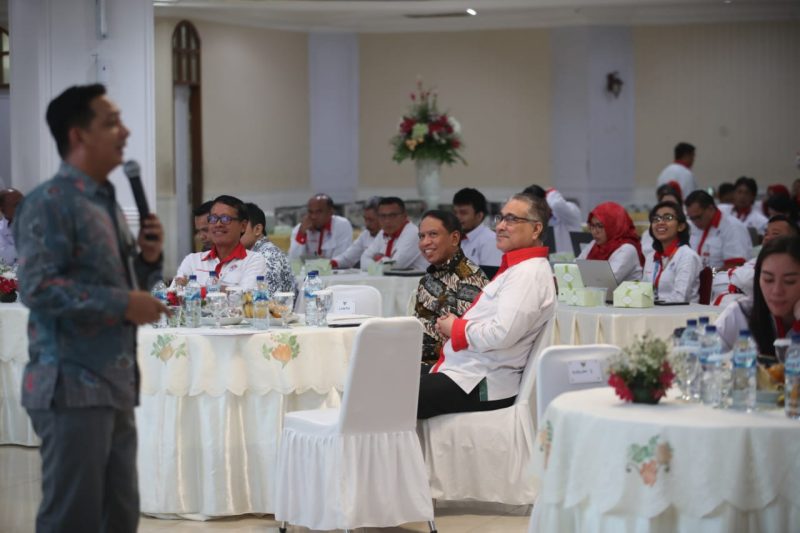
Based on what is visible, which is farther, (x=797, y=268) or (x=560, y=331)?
(x=560, y=331)

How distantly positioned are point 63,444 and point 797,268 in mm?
2461

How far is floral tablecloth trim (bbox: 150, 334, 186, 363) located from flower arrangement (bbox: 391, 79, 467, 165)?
7173 mm

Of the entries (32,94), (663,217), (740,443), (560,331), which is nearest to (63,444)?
(740,443)

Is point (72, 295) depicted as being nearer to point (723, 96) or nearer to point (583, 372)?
point (583, 372)

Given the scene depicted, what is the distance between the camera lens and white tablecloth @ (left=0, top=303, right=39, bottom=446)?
7.09 m

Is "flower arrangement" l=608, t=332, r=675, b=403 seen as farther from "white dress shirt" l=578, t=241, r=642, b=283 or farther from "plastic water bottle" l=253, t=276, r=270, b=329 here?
"white dress shirt" l=578, t=241, r=642, b=283

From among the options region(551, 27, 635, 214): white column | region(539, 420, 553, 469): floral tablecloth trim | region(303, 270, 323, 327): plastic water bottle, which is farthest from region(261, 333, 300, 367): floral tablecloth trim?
region(551, 27, 635, 214): white column

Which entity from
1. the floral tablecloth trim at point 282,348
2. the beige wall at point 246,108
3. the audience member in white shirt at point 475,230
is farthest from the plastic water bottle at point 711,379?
the beige wall at point 246,108

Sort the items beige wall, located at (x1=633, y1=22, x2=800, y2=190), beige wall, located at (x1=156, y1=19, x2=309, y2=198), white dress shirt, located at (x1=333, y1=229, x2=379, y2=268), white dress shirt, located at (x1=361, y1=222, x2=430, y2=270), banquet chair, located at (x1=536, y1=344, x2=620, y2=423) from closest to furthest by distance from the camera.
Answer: banquet chair, located at (x1=536, y1=344, x2=620, y2=423) → white dress shirt, located at (x1=361, y1=222, x2=430, y2=270) → white dress shirt, located at (x1=333, y1=229, x2=379, y2=268) → beige wall, located at (x1=156, y1=19, x2=309, y2=198) → beige wall, located at (x1=633, y1=22, x2=800, y2=190)

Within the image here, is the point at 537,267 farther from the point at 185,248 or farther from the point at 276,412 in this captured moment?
the point at 185,248

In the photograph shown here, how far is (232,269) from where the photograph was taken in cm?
652

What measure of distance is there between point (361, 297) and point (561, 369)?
2.31 metres

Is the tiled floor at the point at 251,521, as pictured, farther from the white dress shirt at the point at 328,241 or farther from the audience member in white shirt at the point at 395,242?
the white dress shirt at the point at 328,241

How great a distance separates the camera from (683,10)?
16250 millimetres
